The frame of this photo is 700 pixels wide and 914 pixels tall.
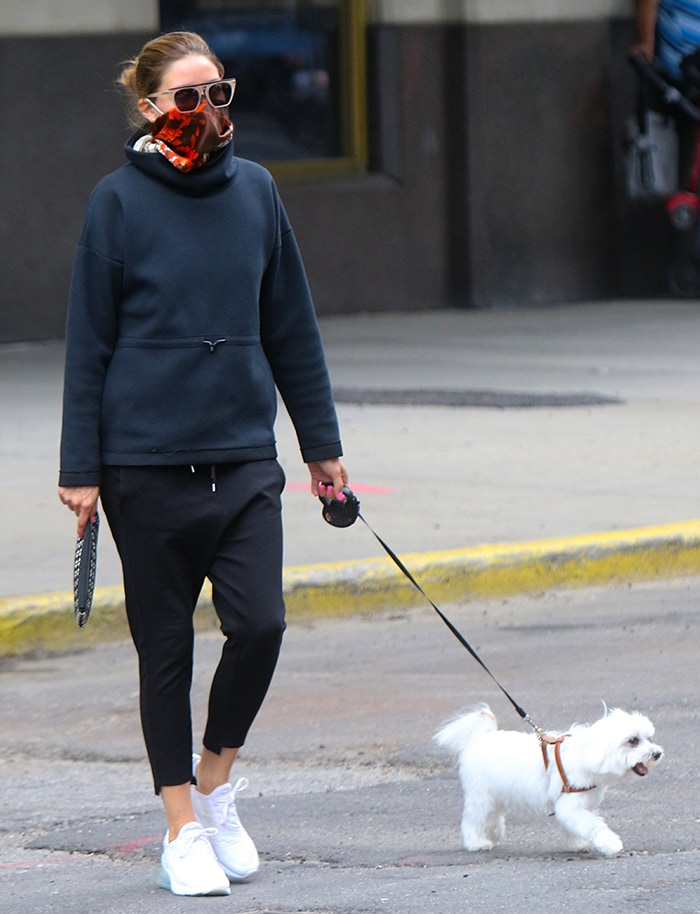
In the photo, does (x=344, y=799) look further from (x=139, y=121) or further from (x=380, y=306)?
(x=380, y=306)

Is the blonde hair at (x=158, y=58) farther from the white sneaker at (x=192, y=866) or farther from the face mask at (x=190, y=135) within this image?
the white sneaker at (x=192, y=866)

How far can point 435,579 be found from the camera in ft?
24.5

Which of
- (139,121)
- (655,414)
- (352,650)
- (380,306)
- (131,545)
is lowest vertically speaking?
(380,306)

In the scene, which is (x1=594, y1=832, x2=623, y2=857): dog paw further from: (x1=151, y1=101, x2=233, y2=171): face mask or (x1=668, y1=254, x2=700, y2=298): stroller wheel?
(x1=668, y1=254, x2=700, y2=298): stroller wheel

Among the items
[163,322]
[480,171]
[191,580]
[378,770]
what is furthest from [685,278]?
[163,322]

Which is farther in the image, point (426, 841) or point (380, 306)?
point (380, 306)

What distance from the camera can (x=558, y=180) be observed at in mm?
17031

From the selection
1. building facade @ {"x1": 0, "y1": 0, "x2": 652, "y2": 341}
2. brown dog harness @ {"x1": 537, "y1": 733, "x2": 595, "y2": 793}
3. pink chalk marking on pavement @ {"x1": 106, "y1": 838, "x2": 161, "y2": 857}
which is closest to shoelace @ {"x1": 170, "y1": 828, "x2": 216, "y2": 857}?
pink chalk marking on pavement @ {"x1": 106, "y1": 838, "x2": 161, "y2": 857}

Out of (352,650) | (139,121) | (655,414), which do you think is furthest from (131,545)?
(655,414)

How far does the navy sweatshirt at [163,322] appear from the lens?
4152 mm

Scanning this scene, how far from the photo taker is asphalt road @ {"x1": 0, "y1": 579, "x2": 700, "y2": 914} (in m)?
4.25

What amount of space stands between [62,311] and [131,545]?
10.3 meters

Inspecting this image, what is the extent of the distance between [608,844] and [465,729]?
42 centimetres

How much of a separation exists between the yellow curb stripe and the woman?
8.53 feet
